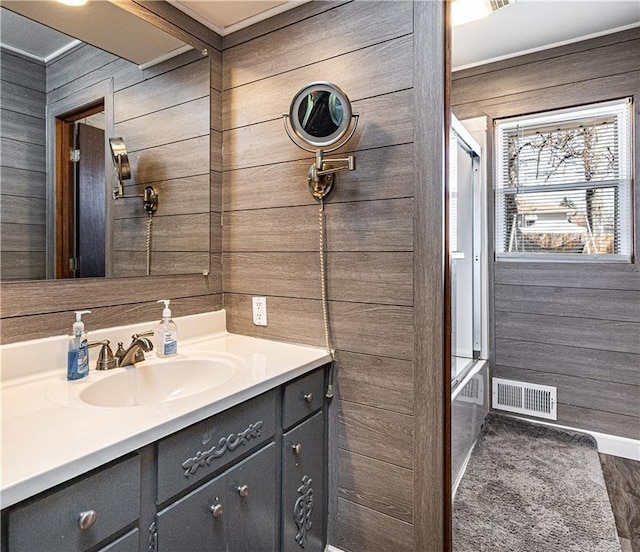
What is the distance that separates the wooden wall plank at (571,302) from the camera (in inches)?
89.8

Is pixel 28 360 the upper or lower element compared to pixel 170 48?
lower

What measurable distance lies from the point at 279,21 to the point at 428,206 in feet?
3.24

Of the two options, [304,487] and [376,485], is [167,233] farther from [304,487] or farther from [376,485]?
[376,485]

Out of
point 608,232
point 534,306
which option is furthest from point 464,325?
point 608,232

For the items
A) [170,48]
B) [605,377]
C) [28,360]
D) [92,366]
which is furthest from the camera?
[605,377]

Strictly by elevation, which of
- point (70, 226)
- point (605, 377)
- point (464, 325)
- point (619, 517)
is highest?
point (70, 226)

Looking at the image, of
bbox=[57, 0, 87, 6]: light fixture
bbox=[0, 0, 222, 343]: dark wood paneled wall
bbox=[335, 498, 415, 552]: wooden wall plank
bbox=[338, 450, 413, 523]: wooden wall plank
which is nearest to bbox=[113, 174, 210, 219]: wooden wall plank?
bbox=[0, 0, 222, 343]: dark wood paneled wall

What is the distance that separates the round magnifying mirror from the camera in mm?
1321

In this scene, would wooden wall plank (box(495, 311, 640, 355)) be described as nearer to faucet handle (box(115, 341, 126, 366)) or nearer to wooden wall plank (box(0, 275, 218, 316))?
wooden wall plank (box(0, 275, 218, 316))

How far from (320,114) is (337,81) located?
0.18 meters

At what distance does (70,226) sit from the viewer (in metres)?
1.28

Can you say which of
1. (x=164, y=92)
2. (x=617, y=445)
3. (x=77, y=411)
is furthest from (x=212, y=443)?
(x=617, y=445)

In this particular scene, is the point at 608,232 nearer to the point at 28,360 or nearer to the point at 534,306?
the point at 534,306

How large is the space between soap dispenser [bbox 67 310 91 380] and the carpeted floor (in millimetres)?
1555
